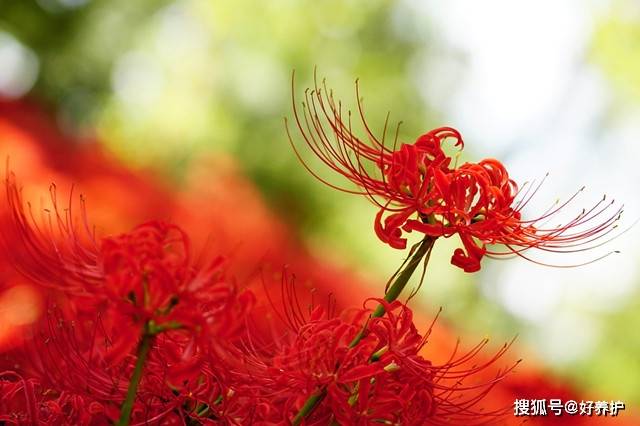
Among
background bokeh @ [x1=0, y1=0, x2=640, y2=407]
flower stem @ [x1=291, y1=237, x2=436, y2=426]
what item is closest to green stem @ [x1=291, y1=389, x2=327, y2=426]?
flower stem @ [x1=291, y1=237, x2=436, y2=426]

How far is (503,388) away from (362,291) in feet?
4.67

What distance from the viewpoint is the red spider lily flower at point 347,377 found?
0.70 m

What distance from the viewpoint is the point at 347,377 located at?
693 millimetres

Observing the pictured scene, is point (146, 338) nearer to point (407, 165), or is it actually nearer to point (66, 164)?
point (407, 165)

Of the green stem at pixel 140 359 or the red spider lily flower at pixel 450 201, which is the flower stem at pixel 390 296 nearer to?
the red spider lily flower at pixel 450 201

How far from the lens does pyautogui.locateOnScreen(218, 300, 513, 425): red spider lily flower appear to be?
0.70 m

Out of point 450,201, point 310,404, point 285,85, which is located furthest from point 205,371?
point 285,85

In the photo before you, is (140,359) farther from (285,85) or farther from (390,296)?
(285,85)

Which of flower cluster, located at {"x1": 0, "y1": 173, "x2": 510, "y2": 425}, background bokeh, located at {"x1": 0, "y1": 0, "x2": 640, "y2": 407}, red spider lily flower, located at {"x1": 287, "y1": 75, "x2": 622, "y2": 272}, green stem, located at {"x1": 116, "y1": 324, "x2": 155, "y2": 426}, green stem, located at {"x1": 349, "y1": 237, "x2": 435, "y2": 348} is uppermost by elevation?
background bokeh, located at {"x1": 0, "y1": 0, "x2": 640, "y2": 407}

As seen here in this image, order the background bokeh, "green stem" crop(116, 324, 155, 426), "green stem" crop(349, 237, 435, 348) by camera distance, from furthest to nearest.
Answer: the background bokeh, "green stem" crop(349, 237, 435, 348), "green stem" crop(116, 324, 155, 426)

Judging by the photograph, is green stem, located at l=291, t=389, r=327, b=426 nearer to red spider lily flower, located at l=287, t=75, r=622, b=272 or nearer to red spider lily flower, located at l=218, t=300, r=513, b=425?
red spider lily flower, located at l=218, t=300, r=513, b=425

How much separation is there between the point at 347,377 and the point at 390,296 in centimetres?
8

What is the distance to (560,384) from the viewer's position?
165 cm

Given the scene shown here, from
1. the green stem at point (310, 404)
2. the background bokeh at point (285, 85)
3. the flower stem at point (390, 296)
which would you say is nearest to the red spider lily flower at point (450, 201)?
the flower stem at point (390, 296)
